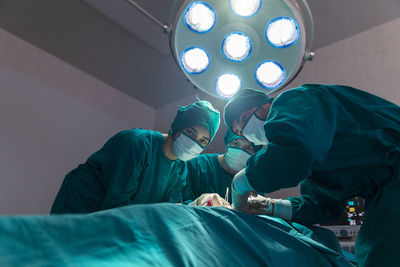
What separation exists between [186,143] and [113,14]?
1.40 m

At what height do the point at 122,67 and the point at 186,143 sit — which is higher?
the point at 122,67

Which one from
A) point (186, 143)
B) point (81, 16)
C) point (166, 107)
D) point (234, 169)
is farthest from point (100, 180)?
point (166, 107)

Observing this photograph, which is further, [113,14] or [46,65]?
[46,65]

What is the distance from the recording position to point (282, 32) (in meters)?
1.26

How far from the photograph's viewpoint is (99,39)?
2932 millimetres

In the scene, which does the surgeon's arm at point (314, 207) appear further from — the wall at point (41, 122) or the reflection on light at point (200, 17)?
the wall at point (41, 122)

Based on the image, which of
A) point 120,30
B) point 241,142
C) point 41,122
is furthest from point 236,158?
point 41,122

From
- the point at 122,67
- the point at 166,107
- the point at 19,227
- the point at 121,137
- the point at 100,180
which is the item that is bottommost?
the point at 100,180

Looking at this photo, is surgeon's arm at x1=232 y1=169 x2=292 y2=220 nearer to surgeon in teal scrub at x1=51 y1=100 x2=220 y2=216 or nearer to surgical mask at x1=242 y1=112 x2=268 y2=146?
surgical mask at x1=242 y1=112 x2=268 y2=146

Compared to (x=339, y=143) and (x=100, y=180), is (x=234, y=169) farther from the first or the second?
(x=339, y=143)

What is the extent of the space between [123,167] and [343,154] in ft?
4.00

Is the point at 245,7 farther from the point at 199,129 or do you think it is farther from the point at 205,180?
the point at 205,180

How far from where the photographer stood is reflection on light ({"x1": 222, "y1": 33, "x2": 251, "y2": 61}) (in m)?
1.28

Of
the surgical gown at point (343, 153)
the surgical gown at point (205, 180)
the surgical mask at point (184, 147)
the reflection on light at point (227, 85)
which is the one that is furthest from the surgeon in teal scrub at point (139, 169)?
the surgical gown at point (343, 153)
